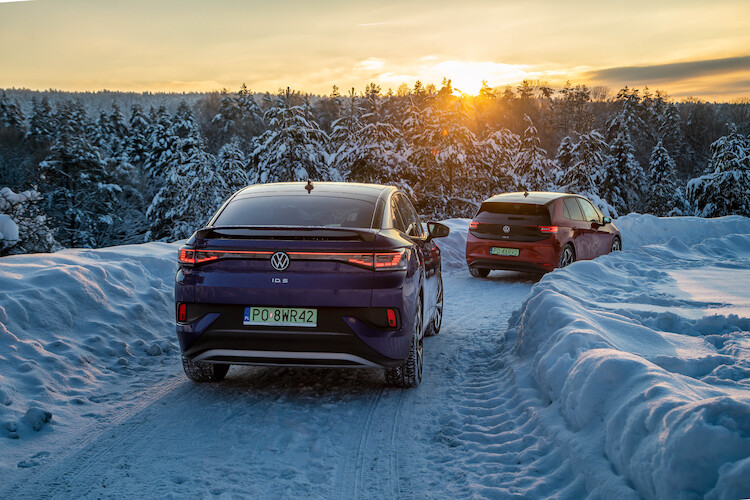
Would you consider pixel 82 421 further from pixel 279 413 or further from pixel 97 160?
pixel 97 160

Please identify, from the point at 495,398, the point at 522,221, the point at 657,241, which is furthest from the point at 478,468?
the point at 657,241

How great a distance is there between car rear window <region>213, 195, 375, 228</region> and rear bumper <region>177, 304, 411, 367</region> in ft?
2.59

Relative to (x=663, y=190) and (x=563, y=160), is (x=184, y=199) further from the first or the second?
(x=663, y=190)

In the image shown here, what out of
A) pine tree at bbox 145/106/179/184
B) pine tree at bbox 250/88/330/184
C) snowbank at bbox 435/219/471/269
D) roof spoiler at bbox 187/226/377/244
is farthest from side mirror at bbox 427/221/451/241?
pine tree at bbox 145/106/179/184

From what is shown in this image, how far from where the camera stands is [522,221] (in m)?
12.1

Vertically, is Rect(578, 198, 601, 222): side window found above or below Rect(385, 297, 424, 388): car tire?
above

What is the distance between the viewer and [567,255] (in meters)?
12.3

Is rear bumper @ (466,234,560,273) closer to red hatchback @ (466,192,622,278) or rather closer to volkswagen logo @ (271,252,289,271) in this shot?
red hatchback @ (466,192,622,278)

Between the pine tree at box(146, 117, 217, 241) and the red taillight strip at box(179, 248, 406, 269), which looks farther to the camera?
the pine tree at box(146, 117, 217, 241)

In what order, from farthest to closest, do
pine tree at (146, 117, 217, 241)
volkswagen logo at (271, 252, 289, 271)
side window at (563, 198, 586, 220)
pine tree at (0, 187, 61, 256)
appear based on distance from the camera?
pine tree at (146, 117, 217, 241) → pine tree at (0, 187, 61, 256) → side window at (563, 198, 586, 220) → volkswagen logo at (271, 252, 289, 271)

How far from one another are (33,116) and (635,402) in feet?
292

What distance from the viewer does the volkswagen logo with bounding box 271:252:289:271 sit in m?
4.85

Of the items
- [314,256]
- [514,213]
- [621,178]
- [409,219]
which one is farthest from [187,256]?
[621,178]

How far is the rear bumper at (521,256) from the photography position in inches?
466
